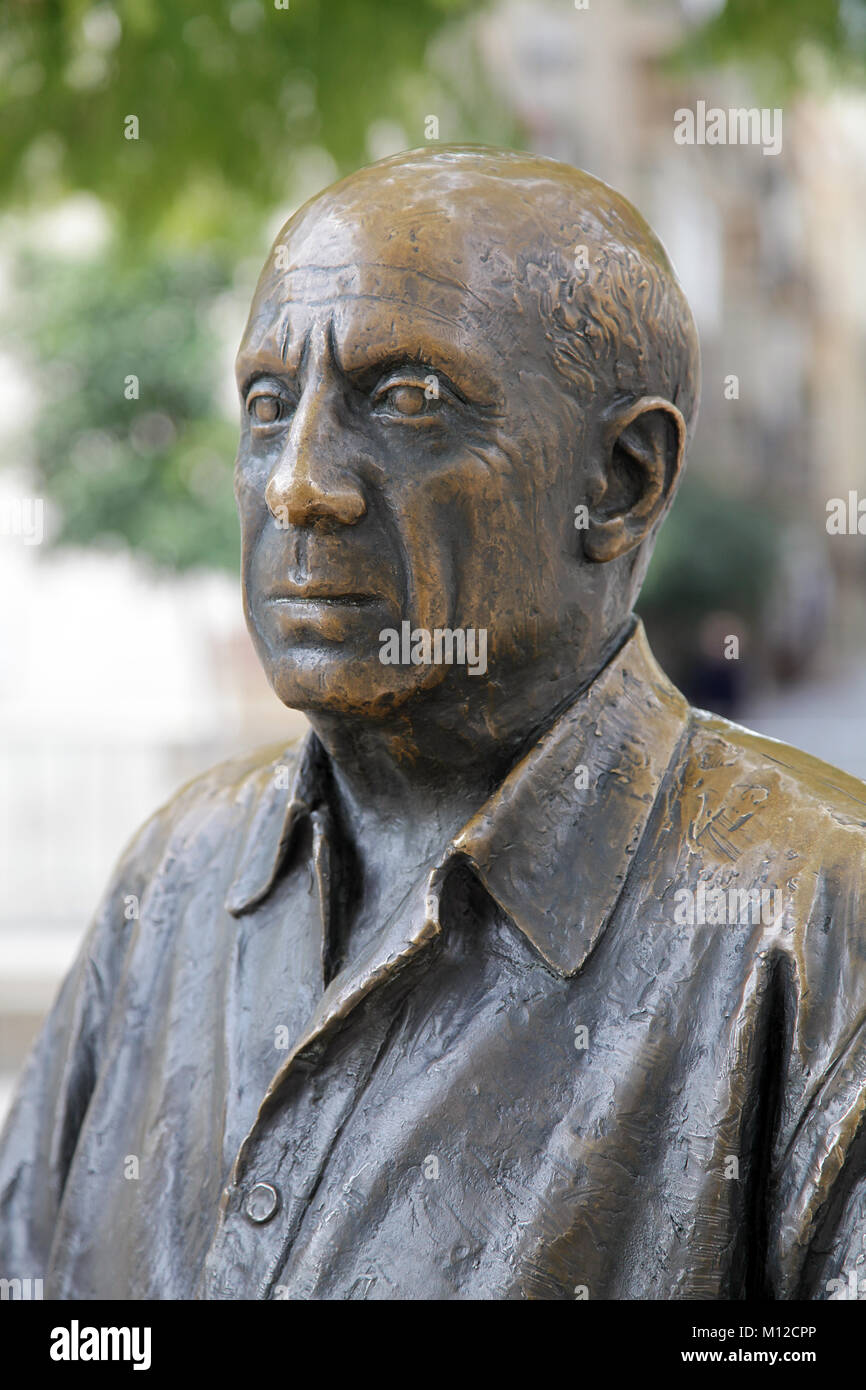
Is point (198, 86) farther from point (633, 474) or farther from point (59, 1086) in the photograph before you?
point (59, 1086)

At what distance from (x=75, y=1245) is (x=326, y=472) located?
1027mm

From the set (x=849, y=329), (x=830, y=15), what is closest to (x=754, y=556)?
(x=849, y=329)

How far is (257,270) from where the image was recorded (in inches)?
384

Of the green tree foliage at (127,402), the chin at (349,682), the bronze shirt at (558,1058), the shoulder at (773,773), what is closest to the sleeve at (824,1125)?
the bronze shirt at (558,1058)

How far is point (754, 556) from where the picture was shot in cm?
1545

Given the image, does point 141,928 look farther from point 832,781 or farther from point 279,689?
point 832,781

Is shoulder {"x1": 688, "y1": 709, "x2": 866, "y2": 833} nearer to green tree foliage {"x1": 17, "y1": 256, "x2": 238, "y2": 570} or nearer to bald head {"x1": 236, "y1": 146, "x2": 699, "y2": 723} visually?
bald head {"x1": 236, "y1": 146, "x2": 699, "y2": 723}

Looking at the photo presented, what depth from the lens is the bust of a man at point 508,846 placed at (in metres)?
1.50

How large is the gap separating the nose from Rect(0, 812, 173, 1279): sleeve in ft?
2.30

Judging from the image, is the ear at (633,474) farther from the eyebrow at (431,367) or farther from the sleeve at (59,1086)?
the sleeve at (59,1086)

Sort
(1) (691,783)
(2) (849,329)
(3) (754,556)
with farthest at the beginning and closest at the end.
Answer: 1. (2) (849,329)
2. (3) (754,556)
3. (1) (691,783)

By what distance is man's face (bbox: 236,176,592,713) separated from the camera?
5.03 feet

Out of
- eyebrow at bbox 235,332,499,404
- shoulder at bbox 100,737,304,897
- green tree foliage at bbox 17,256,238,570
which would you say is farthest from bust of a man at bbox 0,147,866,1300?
green tree foliage at bbox 17,256,238,570

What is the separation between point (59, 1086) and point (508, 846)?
81 centimetres
